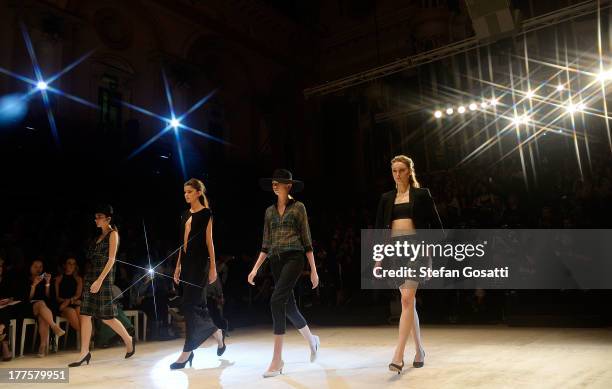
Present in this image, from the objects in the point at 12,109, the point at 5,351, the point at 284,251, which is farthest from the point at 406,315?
the point at 12,109

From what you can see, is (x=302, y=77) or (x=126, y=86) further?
(x=302, y=77)

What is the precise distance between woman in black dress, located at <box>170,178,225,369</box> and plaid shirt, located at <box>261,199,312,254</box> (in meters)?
0.69

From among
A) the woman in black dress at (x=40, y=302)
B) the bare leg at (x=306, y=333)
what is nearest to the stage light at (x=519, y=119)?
the bare leg at (x=306, y=333)

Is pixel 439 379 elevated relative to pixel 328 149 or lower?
lower

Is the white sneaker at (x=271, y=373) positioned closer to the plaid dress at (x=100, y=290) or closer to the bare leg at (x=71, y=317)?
the plaid dress at (x=100, y=290)

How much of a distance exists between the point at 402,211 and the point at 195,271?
2035mm

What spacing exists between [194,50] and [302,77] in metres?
5.35

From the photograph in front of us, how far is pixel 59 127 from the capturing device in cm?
1094

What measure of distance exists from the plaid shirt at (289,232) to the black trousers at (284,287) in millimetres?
64

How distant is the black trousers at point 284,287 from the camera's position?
396 centimetres

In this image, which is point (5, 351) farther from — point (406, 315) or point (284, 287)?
point (406, 315)

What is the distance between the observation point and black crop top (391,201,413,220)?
394cm

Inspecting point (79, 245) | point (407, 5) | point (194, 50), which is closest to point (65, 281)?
point (79, 245)

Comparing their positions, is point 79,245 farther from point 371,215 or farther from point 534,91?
point 534,91
